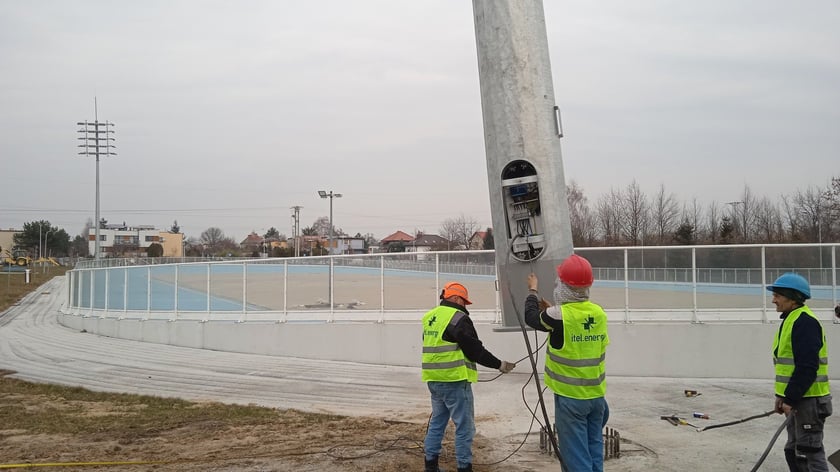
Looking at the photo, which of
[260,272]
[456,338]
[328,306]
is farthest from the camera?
[260,272]

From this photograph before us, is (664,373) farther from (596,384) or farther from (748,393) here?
(596,384)

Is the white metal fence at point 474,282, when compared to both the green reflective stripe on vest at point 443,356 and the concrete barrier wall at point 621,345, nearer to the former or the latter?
the concrete barrier wall at point 621,345

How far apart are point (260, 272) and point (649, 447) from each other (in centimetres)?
1292

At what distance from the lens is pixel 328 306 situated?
54.1 ft

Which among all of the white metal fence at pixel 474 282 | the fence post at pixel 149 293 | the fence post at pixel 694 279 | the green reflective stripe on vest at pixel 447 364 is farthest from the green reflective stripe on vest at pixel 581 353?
the fence post at pixel 149 293

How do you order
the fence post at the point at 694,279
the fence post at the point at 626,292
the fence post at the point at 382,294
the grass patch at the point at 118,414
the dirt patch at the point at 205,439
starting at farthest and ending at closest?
1. the fence post at the point at 382,294
2. the fence post at the point at 626,292
3. the fence post at the point at 694,279
4. the grass patch at the point at 118,414
5. the dirt patch at the point at 205,439

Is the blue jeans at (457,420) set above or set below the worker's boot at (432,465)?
above

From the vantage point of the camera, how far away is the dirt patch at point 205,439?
7145 millimetres

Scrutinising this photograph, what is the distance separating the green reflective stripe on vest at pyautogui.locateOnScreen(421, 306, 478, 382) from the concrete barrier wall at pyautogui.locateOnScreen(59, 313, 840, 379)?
4308 millimetres

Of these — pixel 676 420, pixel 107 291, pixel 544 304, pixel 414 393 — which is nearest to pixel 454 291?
pixel 544 304

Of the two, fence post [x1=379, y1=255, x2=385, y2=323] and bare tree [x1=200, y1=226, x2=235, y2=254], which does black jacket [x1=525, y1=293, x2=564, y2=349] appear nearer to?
fence post [x1=379, y1=255, x2=385, y2=323]

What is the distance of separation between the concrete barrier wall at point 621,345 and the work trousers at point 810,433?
18.3 feet

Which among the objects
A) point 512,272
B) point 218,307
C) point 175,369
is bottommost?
point 175,369

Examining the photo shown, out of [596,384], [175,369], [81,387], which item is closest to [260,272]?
[175,369]
